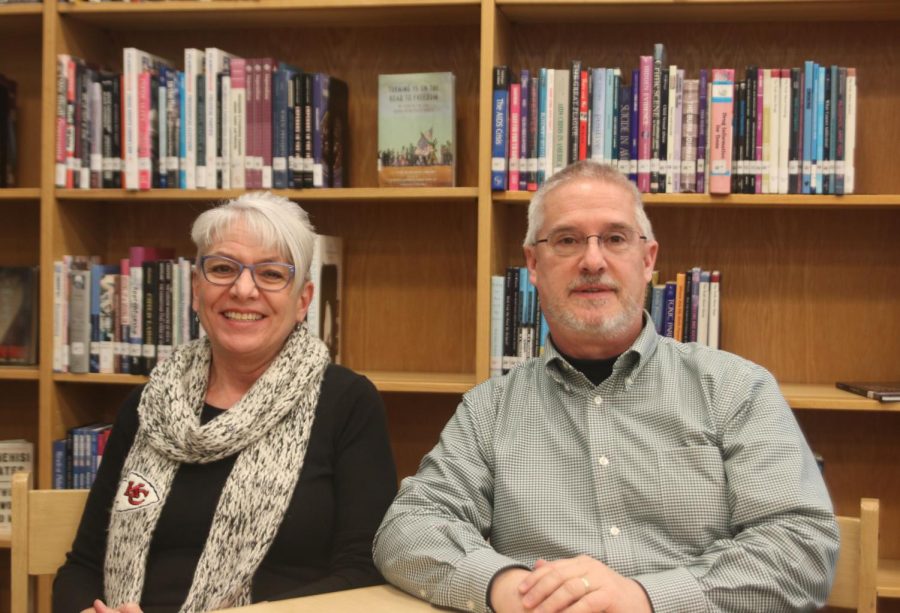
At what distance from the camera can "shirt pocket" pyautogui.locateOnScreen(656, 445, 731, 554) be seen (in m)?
1.61

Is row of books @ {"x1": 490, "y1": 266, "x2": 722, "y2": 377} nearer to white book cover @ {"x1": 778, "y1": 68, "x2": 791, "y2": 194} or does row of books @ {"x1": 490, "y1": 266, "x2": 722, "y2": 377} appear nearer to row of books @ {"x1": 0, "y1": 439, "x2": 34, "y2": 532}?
white book cover @ {"x1": 778, "y1": 68, "x2": 791, "y2": 194}

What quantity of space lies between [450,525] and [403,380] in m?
1.13

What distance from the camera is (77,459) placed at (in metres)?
2.77

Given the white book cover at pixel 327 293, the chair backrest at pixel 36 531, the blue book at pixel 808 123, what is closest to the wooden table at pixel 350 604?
the chair backrest at pixel 36 531

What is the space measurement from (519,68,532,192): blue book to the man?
700 mm

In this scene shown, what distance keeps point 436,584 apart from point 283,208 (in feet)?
2.93

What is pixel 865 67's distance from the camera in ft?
9.04

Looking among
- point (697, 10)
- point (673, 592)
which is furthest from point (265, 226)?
point (697, 10)

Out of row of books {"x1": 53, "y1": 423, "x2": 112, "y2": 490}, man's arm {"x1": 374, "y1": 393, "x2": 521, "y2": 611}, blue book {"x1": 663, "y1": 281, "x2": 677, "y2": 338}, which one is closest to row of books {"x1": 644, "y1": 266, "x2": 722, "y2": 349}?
blue book {"x1": 663, "y1": 281, "x2": 677, "y2": 338}

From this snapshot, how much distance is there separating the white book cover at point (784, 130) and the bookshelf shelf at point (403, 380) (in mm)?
987

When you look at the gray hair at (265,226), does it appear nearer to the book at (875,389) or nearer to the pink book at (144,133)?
the pink book at (144,133)

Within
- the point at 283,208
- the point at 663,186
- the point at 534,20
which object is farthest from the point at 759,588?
the point at 534,20

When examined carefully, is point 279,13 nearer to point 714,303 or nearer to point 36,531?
point 714,303

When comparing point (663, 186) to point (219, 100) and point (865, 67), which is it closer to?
point (865, 67)
